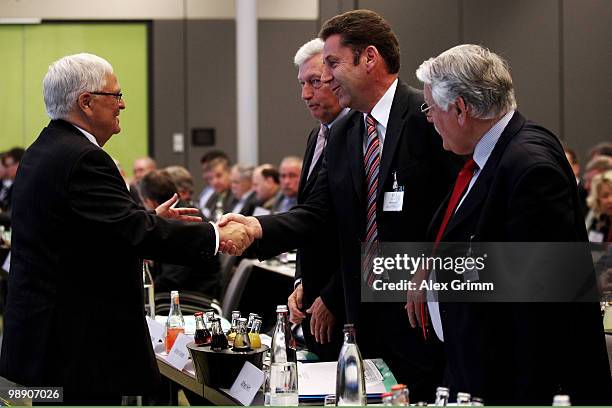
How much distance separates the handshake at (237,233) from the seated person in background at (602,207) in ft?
13.4

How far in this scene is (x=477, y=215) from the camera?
2.45 metres

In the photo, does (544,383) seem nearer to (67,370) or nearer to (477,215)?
(477,215)

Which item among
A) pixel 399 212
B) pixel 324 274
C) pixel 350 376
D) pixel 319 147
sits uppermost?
pixel 319 147

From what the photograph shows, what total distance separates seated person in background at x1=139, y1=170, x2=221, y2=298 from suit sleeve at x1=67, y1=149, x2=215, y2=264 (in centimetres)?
284

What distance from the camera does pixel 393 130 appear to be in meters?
3.23

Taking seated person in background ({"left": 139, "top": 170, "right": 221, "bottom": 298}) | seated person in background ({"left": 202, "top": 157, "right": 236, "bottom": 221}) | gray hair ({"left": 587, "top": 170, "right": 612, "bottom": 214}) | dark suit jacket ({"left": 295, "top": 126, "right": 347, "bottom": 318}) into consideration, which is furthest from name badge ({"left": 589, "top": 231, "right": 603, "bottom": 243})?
seated person in background ({"left": 202, "top": 157, "right": 236, "bottom": 221})

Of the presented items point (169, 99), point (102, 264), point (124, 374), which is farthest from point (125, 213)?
point (169, 99)

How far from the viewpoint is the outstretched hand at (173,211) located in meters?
3.71

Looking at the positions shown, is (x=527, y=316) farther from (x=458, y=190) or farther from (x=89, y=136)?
(x=89, y=136)

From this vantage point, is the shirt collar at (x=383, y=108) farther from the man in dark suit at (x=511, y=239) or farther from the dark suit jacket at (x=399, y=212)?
the man in dark suit at (x=511, y=239)

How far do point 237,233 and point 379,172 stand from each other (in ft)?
2.12

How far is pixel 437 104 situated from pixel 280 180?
7.08 meters

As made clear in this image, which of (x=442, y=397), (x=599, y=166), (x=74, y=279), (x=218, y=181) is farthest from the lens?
(x=218, y=181)

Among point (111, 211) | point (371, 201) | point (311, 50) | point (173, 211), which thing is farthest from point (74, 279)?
point (311, 50)
